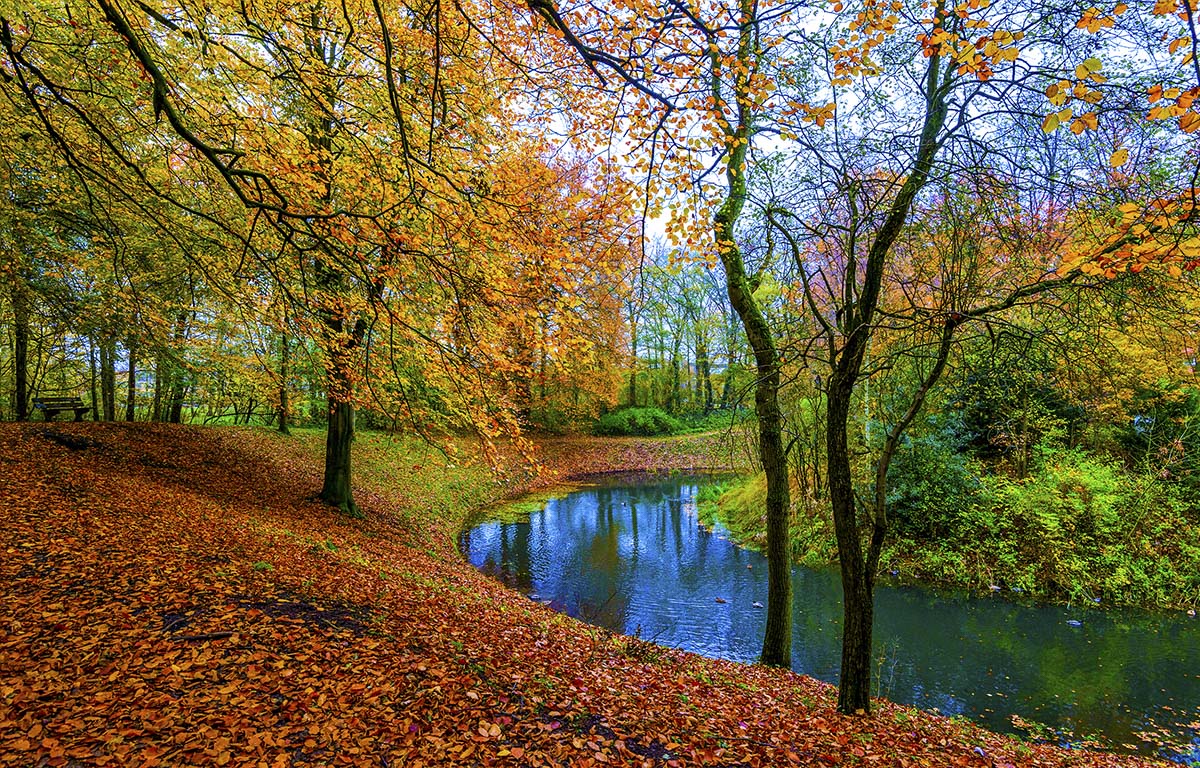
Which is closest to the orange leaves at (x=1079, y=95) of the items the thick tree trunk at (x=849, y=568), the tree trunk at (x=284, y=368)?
the thick tree trunk at (x=849, y=568)

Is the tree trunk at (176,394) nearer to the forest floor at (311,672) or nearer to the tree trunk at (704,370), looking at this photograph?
the forest floor at (311,672)

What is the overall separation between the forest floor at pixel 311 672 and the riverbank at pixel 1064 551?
18.4 ft

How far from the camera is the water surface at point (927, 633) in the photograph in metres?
5.88

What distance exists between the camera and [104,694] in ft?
9.11

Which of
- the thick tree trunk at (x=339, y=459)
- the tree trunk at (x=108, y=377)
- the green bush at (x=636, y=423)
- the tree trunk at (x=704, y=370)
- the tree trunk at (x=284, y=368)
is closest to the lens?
the tree trunk at (x=284, y=368)

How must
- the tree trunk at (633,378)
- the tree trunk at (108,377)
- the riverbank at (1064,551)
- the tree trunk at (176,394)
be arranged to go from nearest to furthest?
the riverbank at (1064,551), the tree trunk at (176,394), the tree trunk at (108,377), the tree trunk at (633,378)

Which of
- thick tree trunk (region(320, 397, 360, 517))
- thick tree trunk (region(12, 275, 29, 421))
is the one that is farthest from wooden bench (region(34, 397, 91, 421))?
thick tree trunk (region(320, 397, 360, 517))

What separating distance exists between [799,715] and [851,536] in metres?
1.57

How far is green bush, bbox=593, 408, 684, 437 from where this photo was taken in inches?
1072

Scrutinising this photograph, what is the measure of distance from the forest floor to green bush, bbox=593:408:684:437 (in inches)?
787

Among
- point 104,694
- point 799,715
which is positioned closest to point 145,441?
point 104,694

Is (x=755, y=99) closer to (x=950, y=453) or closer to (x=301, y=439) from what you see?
(x=950, y=453)

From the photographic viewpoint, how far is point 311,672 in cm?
337

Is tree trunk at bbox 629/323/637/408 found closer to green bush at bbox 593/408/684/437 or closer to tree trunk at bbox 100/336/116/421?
green bush at bbox 593/408/684/437
